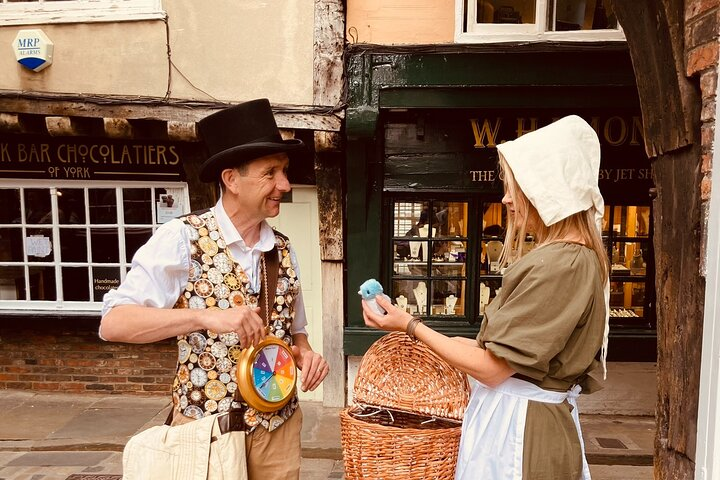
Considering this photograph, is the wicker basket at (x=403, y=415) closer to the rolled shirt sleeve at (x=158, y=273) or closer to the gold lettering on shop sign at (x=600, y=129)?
the rolled shirt sleeve at (x=158, y=273)

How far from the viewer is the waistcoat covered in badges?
1.75 metres

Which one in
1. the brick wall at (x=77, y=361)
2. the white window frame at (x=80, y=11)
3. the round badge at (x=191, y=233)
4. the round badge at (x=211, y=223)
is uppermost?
the white window frame at (x=80, y=11)

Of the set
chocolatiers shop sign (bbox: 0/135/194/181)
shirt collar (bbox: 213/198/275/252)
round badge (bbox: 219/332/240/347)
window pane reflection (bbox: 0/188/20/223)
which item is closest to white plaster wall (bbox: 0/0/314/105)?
chocolatiers shop sign (bbox: 0/135/194/181)

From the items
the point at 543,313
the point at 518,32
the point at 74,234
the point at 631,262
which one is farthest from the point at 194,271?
the point at 631,262

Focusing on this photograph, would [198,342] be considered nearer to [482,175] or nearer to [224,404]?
[224,404]

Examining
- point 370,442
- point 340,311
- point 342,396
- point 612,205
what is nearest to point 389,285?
point 340,311

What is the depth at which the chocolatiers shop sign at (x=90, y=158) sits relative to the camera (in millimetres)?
5133

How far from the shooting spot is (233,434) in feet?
5.69

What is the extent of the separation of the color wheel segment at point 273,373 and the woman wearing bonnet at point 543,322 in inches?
21.1

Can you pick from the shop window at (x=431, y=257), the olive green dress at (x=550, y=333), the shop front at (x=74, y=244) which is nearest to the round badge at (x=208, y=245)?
the olive green dress at (x=550, y=333)

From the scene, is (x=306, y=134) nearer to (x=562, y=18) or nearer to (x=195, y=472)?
(x=562, y=18)

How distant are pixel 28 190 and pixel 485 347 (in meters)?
5.42

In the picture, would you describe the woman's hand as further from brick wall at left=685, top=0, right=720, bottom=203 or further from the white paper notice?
the white paper notice

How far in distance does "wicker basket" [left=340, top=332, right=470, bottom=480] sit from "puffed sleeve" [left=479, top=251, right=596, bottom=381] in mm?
573
